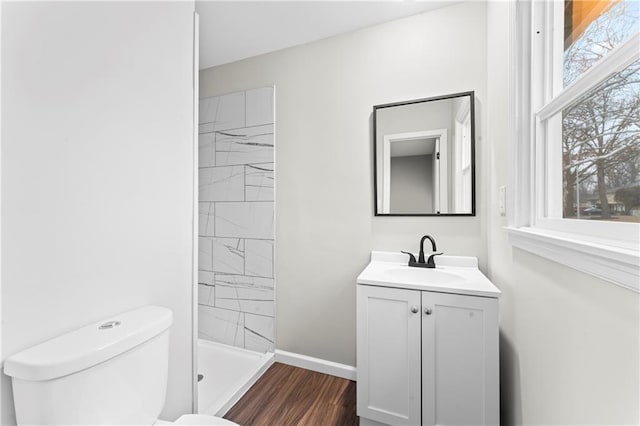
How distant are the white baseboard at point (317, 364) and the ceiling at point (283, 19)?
229cm

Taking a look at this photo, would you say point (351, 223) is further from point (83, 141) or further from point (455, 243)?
point (83, 141)

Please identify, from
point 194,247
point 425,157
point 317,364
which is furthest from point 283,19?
point 317,364

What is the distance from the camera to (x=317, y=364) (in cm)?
191

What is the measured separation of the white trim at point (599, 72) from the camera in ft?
1.82

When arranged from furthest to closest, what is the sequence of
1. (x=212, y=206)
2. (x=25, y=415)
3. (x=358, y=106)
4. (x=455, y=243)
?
(x=212, y=206), (x=358, y=106), (x=455, y=243), (x=25, y=415)

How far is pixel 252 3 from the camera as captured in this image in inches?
64.8

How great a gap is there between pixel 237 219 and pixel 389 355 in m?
1.49

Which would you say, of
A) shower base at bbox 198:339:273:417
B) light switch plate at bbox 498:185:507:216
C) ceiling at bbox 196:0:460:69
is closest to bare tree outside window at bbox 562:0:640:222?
light switch plate at bbox 498:185:507:216

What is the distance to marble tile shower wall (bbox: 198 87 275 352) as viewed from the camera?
2088 mm

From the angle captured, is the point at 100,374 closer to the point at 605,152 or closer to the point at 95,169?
the point at 95,169

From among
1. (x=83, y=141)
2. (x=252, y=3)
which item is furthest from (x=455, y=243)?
(x=252, y=3)

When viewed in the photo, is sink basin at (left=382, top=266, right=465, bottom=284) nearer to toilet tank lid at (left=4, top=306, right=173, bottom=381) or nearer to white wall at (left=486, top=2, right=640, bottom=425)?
white wall at (left=486, top=2, right=640, bottom=425)

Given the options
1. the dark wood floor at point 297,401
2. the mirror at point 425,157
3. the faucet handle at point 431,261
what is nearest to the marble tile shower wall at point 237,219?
the dark wood floor at point 297,401

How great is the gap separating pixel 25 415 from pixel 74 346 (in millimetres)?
158
